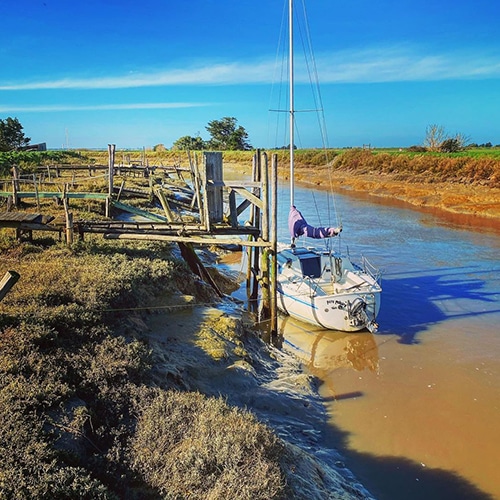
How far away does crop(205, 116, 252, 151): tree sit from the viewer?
306 feet

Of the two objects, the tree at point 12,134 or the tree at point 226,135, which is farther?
the tree at point 226,135

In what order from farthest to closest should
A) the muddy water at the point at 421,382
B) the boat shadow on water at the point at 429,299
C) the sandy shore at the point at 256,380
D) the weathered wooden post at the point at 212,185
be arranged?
the boat shadow on water at the point at 429,299 → the weathered wooden post at the point at 212,185 → the muddy water at the point at 421,382 → the sandy shore at the point at 256,380

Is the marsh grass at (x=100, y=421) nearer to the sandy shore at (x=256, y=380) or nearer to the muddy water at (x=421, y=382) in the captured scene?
the sandy shore at (x=256, y=380)

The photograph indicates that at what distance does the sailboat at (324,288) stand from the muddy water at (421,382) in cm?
56

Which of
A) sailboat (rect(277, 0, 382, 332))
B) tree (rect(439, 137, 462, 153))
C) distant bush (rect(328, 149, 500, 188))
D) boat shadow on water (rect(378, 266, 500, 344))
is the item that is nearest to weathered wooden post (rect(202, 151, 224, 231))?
sailboat (rect(277, 0, 382, 332))

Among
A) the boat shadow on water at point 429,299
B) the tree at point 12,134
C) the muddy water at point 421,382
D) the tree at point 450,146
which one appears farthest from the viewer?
the tree at point 450,146

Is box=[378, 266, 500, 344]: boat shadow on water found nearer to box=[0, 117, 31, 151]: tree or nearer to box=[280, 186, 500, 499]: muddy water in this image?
box=[280, 186, 500, 499]: muddy water

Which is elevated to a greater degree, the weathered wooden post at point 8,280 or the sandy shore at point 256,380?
the weathered wooden post at point 8,280

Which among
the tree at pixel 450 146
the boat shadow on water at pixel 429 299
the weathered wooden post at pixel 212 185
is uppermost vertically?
the tree at pixel 450 146

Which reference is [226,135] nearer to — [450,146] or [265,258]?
[450,146]

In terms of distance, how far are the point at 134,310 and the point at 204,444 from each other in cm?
460

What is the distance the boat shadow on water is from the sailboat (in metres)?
1.22

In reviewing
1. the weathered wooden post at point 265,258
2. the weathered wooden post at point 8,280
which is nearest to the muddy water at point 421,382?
the weathered wooden post at point 265,258

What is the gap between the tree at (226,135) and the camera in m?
93.2
